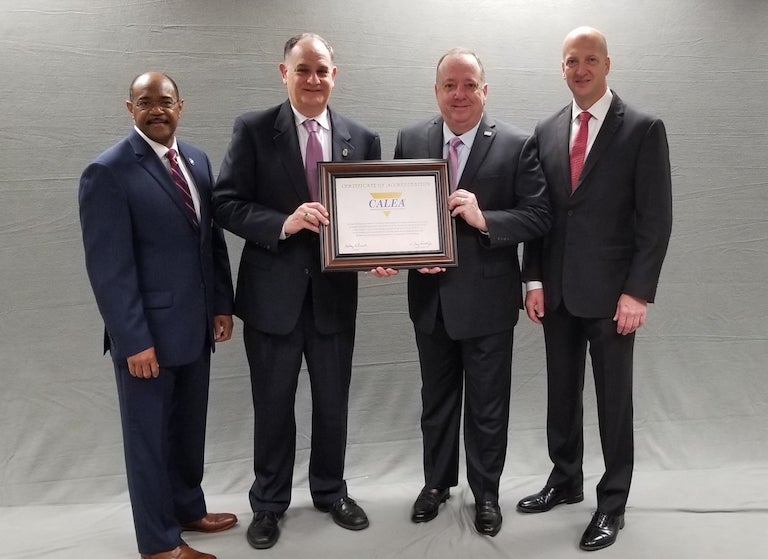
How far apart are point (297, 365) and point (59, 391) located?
1231mm

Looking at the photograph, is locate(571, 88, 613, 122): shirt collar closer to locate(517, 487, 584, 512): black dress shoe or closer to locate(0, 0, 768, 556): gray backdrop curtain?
locate(0, 0, 768, 556): gray backdrop curtain

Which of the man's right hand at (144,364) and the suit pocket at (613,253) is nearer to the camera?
the man's right hand at (144,364)

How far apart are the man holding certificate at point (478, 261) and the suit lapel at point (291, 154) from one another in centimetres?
40

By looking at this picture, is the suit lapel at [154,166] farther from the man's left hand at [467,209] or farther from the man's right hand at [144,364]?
the man's left hand at [467,209]

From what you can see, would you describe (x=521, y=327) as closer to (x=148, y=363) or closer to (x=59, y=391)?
(x=148, y=363)

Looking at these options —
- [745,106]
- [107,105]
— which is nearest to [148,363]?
[107,105]

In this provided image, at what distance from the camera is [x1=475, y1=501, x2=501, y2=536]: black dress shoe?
2.66 meters

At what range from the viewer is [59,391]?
315 centimetres

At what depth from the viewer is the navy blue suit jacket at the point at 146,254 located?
Answer: 2.20 meters

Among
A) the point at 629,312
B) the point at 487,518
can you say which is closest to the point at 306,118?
the point at 629,312

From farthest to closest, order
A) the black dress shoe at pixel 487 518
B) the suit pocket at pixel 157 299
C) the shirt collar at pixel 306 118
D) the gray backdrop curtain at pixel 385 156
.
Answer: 1. the gray backdrop curtain at pixel 385 156
2. the black dress shoe at pixel 487 518
3. the shirt collar at pixel 306 118
4. the suit pocket at pixel 157 299

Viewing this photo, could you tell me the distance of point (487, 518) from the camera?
8.75 ft

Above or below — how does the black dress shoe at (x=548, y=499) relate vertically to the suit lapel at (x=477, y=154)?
below

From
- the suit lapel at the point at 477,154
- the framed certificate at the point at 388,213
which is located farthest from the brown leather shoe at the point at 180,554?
the suit lapel at the point at 477,154
